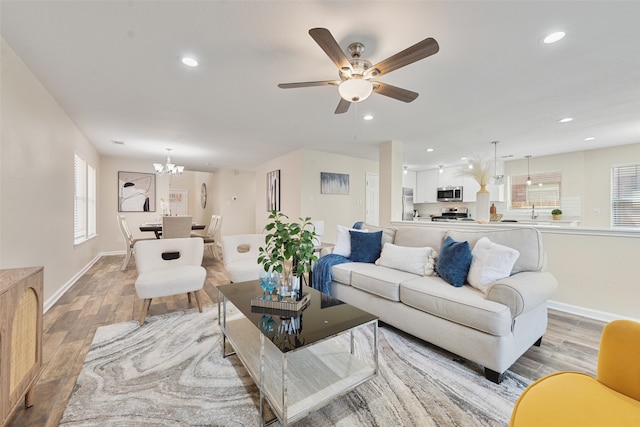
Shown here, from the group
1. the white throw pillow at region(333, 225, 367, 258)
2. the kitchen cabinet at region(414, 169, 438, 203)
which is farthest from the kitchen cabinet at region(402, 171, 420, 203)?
Answer: the white throw pillow at region(333, 225, 367, 258)

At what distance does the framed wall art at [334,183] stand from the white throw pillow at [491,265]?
3.96 metres

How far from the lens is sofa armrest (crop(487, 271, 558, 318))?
5.62 feet

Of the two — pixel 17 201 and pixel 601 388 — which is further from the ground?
pixel 17 201

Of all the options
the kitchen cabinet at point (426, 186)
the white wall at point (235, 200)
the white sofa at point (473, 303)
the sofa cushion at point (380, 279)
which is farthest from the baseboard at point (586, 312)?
the white wall at point (235, 200)

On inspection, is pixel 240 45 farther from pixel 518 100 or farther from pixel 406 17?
pixel 518 100

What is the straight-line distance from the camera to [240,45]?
199 cm

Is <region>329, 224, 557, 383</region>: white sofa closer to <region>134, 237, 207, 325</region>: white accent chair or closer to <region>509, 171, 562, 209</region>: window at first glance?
<region>134, 237, 207, 325</region>: white accent chair

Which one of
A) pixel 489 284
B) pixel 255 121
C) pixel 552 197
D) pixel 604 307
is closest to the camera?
pixel 489 284

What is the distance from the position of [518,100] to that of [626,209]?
4.41m

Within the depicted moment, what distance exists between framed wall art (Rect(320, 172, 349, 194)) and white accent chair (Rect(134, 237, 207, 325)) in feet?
10.7

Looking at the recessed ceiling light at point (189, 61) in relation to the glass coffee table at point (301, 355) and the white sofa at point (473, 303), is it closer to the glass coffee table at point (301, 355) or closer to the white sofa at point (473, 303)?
the glass coffee table at point (301, 355)

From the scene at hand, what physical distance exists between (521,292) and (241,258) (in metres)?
2.95

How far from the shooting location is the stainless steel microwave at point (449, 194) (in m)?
7.11

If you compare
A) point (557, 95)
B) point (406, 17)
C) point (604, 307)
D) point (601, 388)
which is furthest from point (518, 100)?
point (601, 388)
